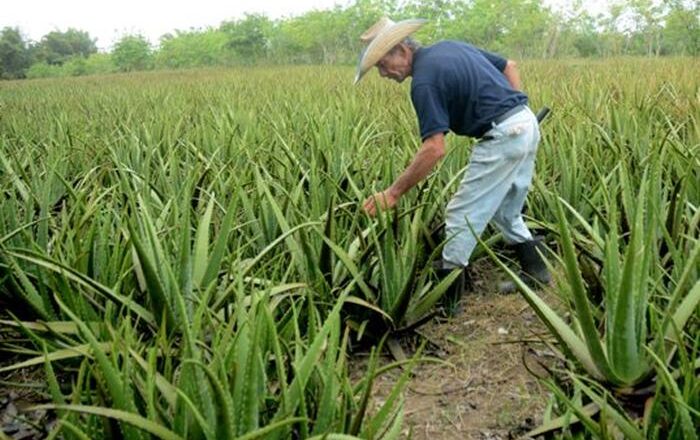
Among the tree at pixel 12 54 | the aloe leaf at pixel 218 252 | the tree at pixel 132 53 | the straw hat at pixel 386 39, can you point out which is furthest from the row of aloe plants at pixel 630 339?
the tree at pixel 132 53

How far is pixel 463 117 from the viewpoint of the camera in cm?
258

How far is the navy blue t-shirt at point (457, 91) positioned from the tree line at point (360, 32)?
2047 centimetres

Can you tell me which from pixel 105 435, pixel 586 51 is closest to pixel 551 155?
pixel 105 435

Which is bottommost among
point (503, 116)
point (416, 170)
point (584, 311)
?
point (584, 311)

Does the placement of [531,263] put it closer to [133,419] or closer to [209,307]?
[209,307]

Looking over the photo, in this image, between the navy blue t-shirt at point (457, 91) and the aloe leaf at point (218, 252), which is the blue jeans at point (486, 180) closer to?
the navy blue t-shirt at point (457, 91)

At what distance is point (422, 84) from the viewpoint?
2359mm

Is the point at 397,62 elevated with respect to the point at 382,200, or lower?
elevated

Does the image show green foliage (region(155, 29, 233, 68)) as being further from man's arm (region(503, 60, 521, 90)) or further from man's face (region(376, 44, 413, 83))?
man's face (region(376, 44, 413, 83))

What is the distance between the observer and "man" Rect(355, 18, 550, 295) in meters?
2.38

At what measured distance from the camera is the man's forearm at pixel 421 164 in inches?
91.9

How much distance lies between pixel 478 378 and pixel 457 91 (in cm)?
108

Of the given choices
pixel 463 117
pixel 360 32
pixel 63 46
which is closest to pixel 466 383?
pixel 463 117

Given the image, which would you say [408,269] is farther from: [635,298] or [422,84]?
[635,298]
